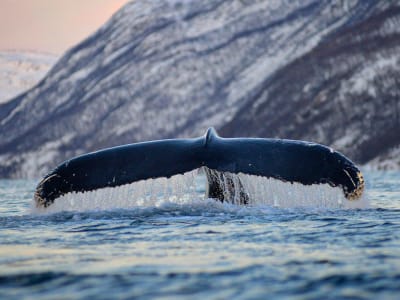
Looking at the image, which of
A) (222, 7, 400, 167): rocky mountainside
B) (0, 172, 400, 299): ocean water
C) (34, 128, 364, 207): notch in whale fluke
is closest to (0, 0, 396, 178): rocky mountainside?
(222, 7, 400, 167): rocky mountainside

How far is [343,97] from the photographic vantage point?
9438cm

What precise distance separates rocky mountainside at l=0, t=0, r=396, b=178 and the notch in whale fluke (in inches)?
3865

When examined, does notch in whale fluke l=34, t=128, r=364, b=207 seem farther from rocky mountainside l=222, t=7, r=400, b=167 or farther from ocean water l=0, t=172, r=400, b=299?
rocky mountainside l=222, t=7, r=400, b=167

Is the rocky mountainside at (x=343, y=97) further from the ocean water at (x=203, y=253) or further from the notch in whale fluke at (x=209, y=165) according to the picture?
the notch in whale fluke at (x=209, y=165)

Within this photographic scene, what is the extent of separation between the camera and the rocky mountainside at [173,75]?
122m

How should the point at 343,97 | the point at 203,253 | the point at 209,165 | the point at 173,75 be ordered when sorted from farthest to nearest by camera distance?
the point at 173,75, the point at 343,97, the point at 209,165, the point at 203,253

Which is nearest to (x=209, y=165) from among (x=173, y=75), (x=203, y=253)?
(x=203, y=253)

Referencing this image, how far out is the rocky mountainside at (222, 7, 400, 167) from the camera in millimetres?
89688

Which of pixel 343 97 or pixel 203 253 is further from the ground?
pixel 343 97

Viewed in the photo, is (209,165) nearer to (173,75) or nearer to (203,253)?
(203,253)

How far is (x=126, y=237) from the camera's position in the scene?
9.92 metres

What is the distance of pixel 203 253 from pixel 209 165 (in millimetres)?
1763

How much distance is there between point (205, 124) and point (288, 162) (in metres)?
113

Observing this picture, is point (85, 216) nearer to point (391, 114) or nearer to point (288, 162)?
point (288, 162)
